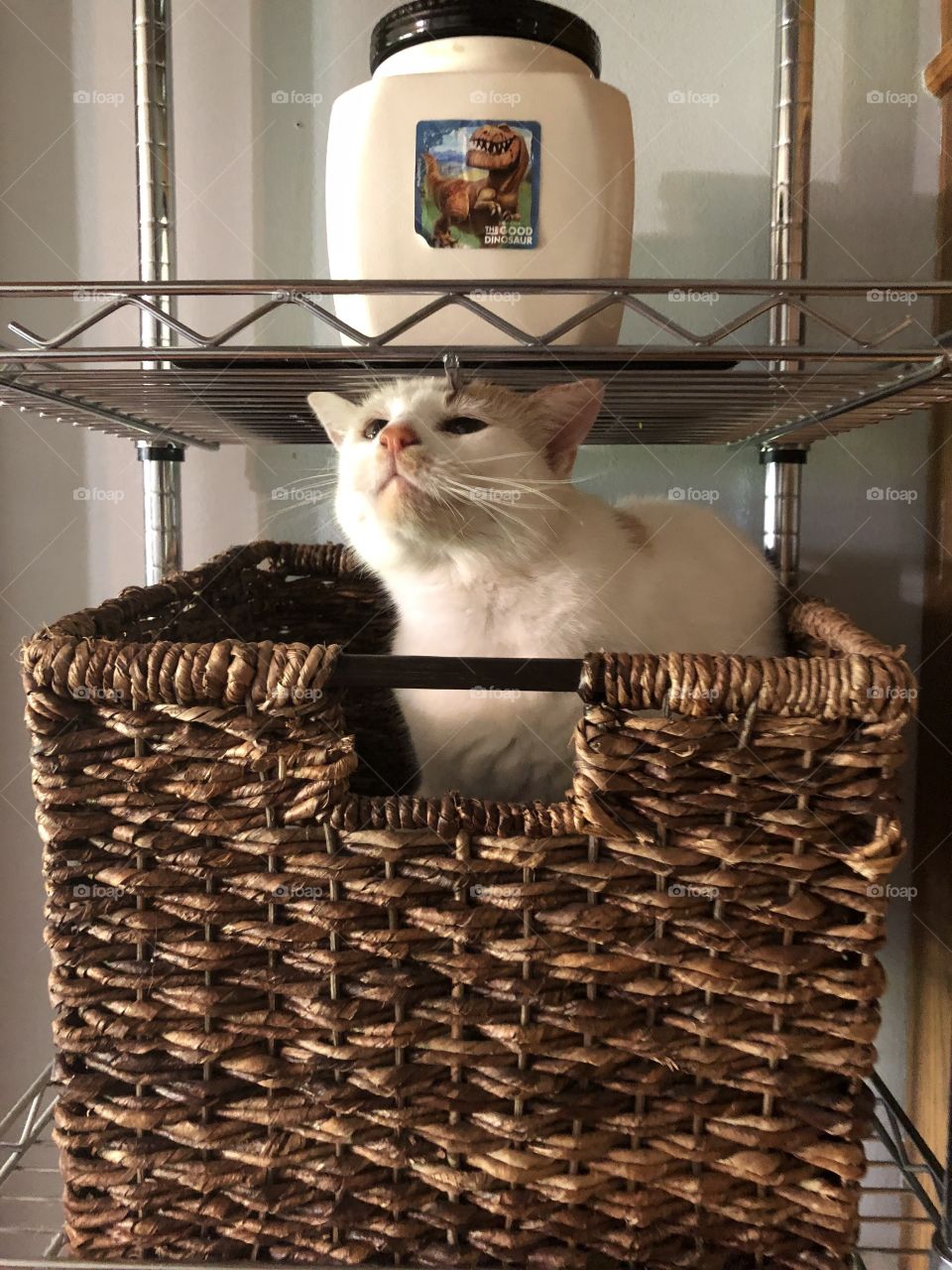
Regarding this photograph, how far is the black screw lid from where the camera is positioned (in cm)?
85

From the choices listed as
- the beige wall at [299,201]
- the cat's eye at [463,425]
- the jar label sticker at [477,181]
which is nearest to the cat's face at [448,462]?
the cat's eye at [463,425]

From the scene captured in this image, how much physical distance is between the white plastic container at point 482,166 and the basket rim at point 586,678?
0.36 metres

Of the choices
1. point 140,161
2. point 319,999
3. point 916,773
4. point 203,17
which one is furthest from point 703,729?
point 203,17

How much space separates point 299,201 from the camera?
127 cm

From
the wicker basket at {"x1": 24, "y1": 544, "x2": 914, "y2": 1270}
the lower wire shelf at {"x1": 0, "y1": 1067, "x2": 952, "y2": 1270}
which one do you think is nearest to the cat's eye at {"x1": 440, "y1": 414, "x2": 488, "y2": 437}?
the wicker basket at {"x1": 24, "y1": 544, "x2": 914, "y2": 1270}

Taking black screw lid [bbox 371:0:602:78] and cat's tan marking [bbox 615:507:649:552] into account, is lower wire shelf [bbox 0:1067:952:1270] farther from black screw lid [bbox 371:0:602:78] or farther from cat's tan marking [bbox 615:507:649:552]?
black screw lid [bbox 371:0:602:78]

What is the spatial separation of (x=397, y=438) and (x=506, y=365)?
16 centimetres

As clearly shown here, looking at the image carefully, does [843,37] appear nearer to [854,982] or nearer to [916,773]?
[916,773]

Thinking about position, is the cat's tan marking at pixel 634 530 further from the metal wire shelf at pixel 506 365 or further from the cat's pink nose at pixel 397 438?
the cat's pink nose at pixel 397 438

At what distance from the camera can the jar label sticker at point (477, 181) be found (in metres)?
0.81

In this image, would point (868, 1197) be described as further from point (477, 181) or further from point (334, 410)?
point (477, 181)

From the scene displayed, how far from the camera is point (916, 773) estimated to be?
1.25 meters

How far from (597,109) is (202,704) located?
636 millimetres

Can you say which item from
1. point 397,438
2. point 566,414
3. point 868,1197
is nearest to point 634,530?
point 566,414
